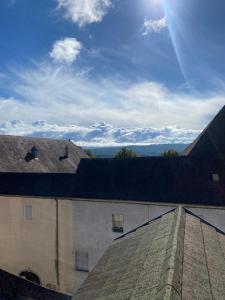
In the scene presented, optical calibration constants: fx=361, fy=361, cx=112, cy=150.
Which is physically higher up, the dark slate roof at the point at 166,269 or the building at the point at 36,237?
the dark slate roof at the point at 166,269

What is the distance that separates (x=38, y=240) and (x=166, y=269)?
20.0 m

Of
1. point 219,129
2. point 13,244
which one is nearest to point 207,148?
point 219,129

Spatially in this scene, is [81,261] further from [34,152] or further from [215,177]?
[34,152]

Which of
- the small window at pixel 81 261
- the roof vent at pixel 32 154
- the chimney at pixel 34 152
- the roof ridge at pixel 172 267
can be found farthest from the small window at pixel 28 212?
the roof ridge at pixel 172 267

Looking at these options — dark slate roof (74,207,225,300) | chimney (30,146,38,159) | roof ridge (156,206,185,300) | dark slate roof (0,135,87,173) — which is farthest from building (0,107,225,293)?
roof ridge (156,206,185,300)

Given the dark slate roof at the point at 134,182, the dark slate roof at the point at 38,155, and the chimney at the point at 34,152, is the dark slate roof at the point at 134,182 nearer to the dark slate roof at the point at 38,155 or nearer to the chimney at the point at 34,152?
the dark slate roof at the point at 38,155

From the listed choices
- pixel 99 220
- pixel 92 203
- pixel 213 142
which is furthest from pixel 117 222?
pixel 213 142

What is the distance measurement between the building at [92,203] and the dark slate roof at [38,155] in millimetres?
3416

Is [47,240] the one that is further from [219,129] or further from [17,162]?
[219,129]

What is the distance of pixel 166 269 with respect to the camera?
5.67 meters

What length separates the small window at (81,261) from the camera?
22422 millimetres

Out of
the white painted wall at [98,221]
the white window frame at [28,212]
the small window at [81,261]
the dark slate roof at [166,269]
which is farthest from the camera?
the white window frame at [28,212]

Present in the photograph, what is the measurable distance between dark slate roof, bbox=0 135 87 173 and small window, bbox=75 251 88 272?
9974mm

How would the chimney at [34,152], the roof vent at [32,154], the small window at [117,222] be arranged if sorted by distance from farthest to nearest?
the chimney at [34,152], the roof vent at [32,154], the small window at [117,222]
